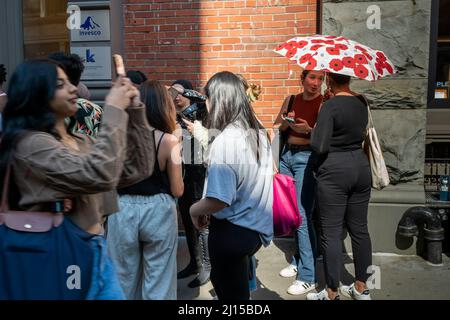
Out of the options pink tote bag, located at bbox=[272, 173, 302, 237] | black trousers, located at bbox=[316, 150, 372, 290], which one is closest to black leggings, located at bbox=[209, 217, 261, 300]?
pink tote bag, located at bbox=[272, 173, 302, 237]

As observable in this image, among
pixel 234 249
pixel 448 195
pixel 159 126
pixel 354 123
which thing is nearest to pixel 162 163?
pixel 159 126

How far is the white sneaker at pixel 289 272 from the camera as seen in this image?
4902mm

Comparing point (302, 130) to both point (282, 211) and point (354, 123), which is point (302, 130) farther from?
point (282, 211)

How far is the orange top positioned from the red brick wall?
3.70 feet

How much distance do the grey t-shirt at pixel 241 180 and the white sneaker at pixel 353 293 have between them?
5.14 ft

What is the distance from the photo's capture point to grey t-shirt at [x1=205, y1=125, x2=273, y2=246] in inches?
114

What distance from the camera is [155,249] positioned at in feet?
10.8

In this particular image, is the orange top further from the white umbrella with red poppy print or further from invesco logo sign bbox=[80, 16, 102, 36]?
invesco logo sign bbox=[80, 16, 102, 36]

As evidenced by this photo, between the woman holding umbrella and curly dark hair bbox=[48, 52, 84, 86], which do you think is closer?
curly dark hair bbox=[48, 52, 84, 86]

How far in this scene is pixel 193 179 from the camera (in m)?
4.89

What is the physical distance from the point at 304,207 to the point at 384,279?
1095 millimetres

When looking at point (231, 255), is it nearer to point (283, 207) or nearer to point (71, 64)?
point (283, 207)

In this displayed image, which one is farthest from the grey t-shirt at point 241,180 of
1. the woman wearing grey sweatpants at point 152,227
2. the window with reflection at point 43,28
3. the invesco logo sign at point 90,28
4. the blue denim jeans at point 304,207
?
the window with reflection at point 43,28

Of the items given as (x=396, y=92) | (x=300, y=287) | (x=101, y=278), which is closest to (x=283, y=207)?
(x=101, y=278)
